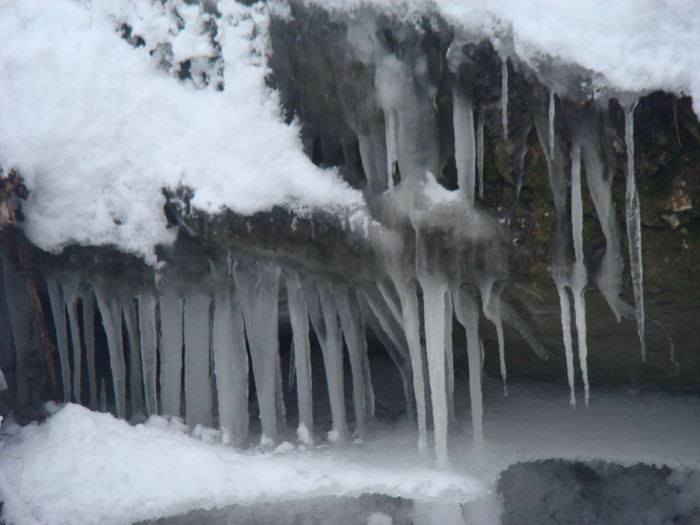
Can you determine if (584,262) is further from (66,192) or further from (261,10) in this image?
(66,192)

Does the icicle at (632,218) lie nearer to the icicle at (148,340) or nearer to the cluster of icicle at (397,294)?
the cluster of icicle at (397,294)

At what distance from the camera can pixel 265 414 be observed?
2215 millimetres

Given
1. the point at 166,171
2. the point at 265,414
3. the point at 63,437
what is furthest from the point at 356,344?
the point at 63,437

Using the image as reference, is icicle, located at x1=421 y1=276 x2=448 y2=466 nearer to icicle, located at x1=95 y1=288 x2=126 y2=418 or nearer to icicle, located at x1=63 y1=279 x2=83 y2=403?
icicle, located at x1=95 y1=288 x2=126 y2=418

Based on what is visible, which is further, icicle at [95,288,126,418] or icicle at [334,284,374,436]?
icicle at [95,288,126,418]

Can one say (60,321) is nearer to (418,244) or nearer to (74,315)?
(74,315)

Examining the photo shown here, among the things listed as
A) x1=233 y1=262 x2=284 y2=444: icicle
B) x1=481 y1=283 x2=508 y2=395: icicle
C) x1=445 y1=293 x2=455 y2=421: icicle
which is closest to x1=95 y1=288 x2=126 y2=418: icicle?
x1=233 y1=262 x2=284 y2=444: icicle

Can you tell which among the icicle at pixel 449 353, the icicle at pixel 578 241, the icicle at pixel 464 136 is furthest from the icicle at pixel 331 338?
the icicle at pixel 578 241

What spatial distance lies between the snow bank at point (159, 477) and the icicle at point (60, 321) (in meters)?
0.26

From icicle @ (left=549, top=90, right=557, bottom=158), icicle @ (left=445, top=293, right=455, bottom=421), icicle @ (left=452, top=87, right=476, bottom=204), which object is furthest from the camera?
icicle @ (left=445, top=293, right=455, bottom=421)

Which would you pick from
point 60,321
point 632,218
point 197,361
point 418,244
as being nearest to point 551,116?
point 632,218

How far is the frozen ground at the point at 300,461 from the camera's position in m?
1.89

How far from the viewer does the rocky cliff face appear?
1785 mm

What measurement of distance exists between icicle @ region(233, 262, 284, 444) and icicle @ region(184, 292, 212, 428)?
0.16 m
